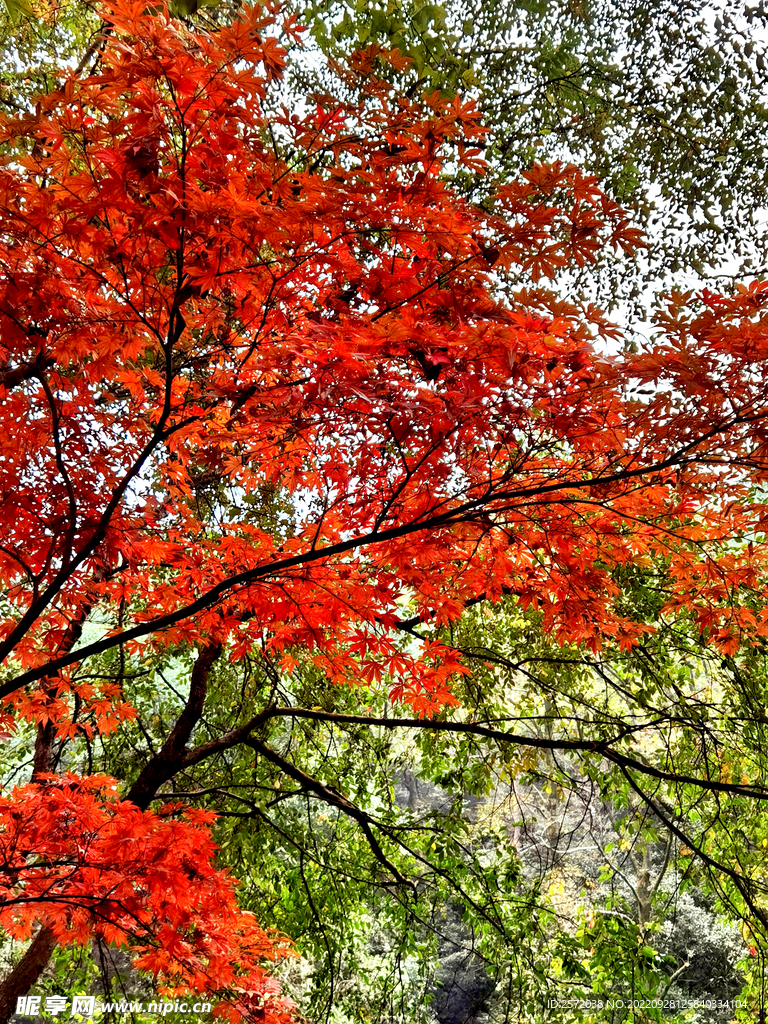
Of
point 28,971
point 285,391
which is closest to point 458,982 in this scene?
point 28,971

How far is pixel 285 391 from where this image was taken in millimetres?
2023

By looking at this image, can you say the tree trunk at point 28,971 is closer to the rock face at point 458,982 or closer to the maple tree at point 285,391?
the maple tree at point 285,391

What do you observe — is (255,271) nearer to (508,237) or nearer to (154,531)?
(508,237)

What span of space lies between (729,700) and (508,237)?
4062 mm

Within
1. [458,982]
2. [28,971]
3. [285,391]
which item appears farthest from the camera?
[458,982]

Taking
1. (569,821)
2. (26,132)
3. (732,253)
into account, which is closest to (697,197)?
(732,253)

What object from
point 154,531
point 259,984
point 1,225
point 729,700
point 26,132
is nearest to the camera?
point 26,132

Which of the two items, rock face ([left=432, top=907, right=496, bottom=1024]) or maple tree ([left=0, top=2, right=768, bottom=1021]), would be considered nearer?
maple tree ([left=0, top=2, right=768, bottom=1021])

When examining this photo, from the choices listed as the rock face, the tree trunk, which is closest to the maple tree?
the tree trunk

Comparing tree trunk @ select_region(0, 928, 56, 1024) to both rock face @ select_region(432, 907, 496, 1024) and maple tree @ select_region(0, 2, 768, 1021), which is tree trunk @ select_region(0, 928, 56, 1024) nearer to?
maple tree @ select_region(0, 2, 768, 1021)

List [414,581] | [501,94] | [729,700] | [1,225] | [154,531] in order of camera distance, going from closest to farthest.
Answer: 1. [1,225]
2. [414,581]
3. [154,531]
4. [501,94]
5. [729,700]

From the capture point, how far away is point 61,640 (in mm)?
3299

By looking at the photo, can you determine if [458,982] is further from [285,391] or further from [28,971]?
[285,391]

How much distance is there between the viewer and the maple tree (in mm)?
1804
